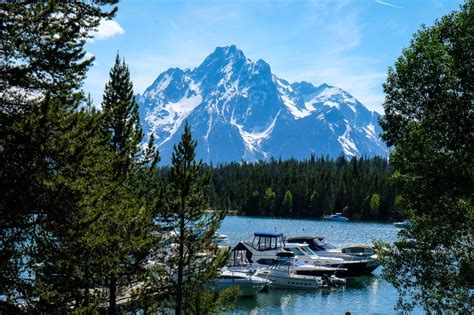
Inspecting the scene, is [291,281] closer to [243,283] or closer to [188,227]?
[243,283]

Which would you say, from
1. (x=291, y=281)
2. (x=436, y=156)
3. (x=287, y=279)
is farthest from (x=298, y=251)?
(x=436, y=156)

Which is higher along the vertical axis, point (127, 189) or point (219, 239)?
point (127, 189)

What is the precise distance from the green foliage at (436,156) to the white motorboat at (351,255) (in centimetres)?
4078

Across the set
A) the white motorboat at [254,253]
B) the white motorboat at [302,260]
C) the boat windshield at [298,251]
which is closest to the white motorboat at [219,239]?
the white motorboat at [254,253]

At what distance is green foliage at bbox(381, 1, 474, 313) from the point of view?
52.5ft

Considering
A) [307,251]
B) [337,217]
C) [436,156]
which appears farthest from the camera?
[337,217]

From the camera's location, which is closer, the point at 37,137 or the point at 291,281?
the point at 37,137

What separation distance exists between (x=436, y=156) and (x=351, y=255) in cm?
4879

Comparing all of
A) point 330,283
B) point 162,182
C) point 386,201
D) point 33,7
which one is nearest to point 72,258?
point 33,7

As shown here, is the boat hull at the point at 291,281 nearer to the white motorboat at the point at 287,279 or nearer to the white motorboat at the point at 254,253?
the white motorboat at the point at 287,279

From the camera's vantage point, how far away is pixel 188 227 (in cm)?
2517

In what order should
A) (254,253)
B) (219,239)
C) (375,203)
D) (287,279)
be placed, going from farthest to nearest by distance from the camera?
(375,203)
(254,253)
(287,279)
(219,239)

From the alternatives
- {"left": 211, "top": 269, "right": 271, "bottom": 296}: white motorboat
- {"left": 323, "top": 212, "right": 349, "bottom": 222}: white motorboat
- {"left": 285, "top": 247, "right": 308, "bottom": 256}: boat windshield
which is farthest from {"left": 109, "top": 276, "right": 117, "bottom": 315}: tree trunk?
{"left": 323, "top": 212, "right": 349, "bottom": 222}: white motorboat

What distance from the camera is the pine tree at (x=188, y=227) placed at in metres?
24.9
